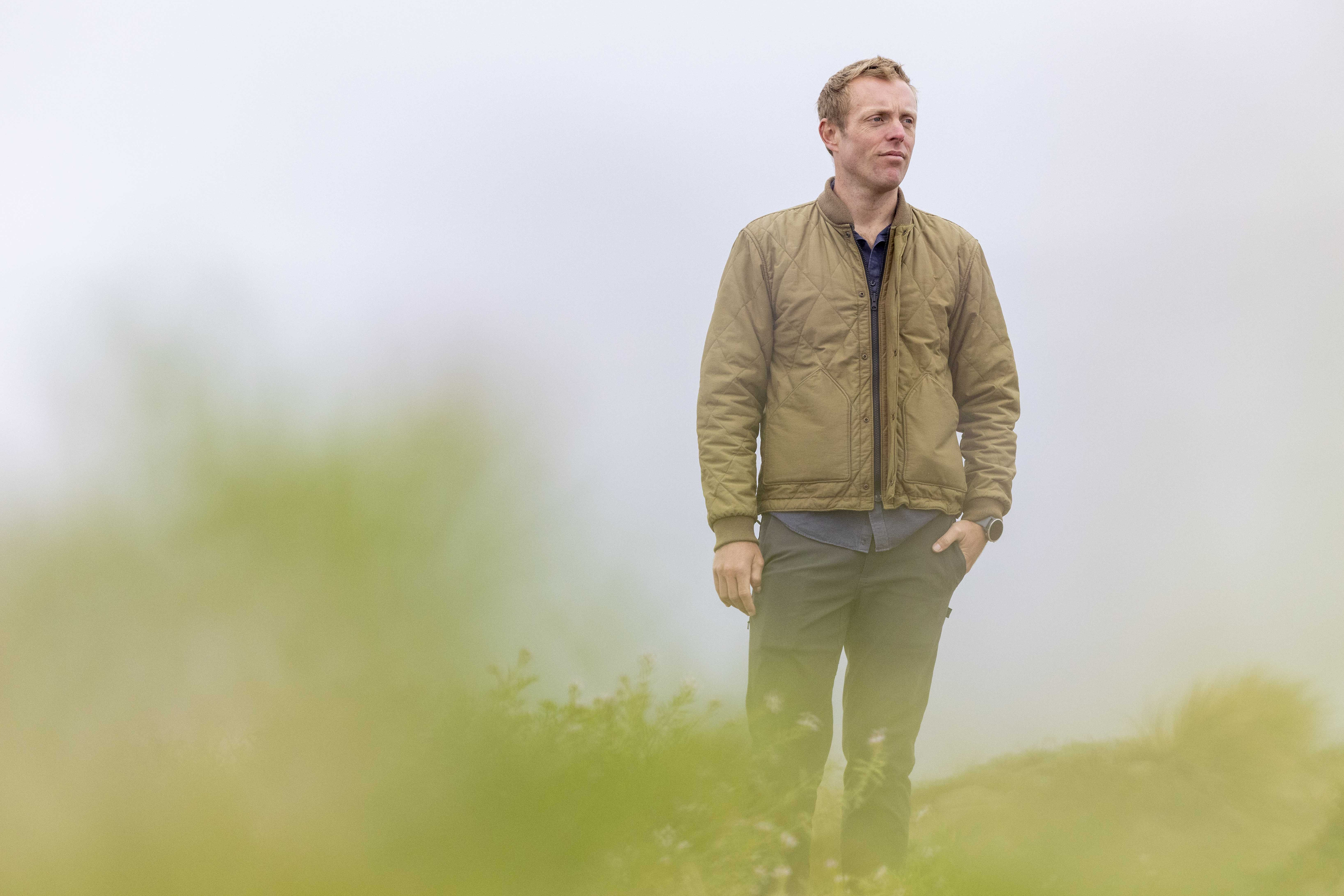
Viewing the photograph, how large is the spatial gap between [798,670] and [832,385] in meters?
0.63

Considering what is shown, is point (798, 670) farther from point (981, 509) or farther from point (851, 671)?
point (981, 509)

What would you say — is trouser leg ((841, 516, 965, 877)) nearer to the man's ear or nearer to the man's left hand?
the man's left hand

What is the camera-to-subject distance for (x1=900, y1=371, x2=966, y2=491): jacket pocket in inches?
83.3

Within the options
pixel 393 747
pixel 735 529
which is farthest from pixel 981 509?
pixel 393 747

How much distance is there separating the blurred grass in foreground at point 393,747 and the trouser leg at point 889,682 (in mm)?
113

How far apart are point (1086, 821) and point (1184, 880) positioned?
1.27ft

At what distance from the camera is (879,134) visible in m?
2.16

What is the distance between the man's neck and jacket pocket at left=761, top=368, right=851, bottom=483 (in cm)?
37

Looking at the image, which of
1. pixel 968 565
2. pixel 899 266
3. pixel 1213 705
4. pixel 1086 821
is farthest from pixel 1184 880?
pixel 899 266

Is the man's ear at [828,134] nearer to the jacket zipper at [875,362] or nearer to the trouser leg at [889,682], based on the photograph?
the jacket zipper at [875,362]

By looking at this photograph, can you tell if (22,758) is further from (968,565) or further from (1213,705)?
(1213,705)

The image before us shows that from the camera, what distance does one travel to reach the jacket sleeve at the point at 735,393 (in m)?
2.08

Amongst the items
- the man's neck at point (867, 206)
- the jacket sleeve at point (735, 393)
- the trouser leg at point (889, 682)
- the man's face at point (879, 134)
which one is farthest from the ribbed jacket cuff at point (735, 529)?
the man's face at point (879, 134)

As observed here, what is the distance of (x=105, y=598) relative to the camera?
2.57m
